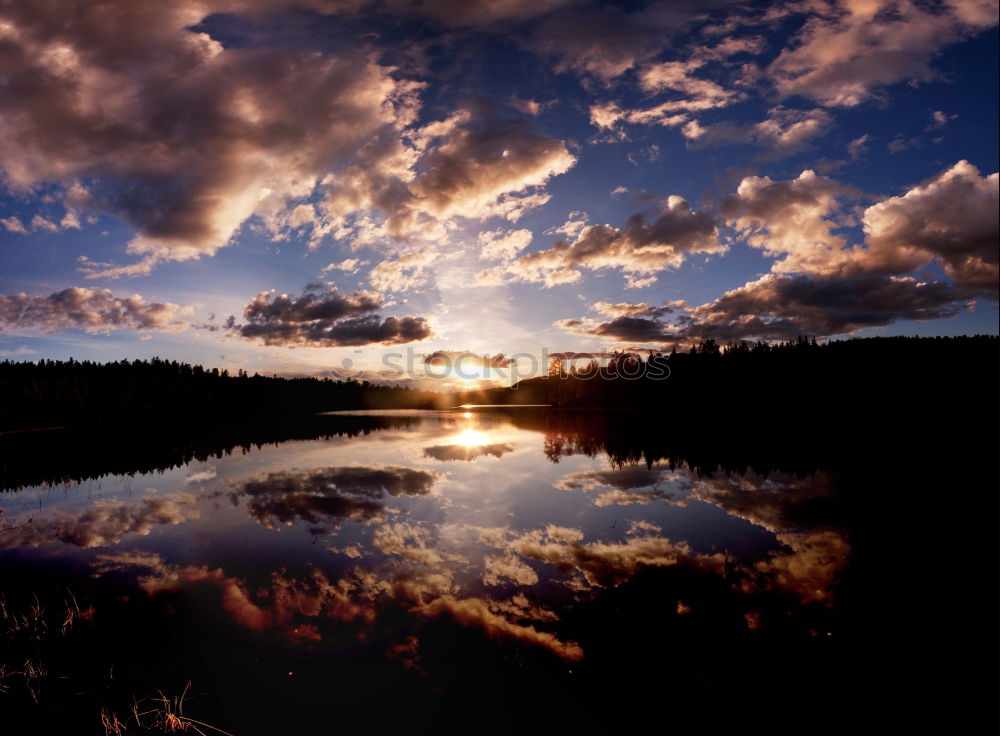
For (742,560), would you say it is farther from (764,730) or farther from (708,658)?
(764,730)

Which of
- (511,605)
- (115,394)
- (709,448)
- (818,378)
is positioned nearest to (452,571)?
(511,605)

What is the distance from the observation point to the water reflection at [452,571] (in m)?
9.15

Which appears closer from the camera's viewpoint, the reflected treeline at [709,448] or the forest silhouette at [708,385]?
the reflected treeline at [709,448]

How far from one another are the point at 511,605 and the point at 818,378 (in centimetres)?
13646

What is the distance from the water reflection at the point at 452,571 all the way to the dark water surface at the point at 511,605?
0.27 ft

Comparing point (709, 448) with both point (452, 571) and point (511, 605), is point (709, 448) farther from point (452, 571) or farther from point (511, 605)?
point (511, 605)

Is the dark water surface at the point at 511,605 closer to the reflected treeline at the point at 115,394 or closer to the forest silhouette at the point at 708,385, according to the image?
the forest silhouette at the point at 708,385

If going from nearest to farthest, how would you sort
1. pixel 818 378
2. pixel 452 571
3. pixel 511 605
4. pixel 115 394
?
pixel 511 605, pixel 452 571, pixel 818 378, pixel 115 394

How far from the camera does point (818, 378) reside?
116312 mm

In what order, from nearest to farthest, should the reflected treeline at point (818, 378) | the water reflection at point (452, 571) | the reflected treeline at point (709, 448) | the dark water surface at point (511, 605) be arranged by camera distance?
the dark water surface at point (511, 605), the water reflection at point (452, 571), the reflected treeline at point (709, 448), the reflected treeline at point (818, 378)

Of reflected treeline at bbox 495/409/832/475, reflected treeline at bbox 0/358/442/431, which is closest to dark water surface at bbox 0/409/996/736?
reflected treeline at bbox 495/409/832/475

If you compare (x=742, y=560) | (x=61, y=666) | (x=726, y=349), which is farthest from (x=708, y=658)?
(x=726, y=349)

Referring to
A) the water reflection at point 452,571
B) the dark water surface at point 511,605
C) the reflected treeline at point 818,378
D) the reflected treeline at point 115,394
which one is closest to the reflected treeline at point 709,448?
the water reflection at point 452,571

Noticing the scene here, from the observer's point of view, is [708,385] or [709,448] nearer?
[709,448]
